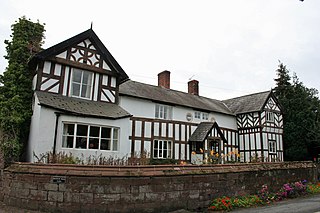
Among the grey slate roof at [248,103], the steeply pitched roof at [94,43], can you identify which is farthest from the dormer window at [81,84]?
the grey slate roof at [248,103]

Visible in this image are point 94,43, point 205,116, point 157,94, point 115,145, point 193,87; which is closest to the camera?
point 115,145

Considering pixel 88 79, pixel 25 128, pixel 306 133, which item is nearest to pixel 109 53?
pixel 88 79

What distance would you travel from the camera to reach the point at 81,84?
16.1 meters

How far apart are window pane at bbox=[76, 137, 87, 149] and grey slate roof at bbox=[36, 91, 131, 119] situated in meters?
1.39

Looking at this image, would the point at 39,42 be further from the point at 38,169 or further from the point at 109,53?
the point at 38,169

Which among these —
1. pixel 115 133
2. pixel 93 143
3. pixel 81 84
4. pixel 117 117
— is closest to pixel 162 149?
pixel 115 133

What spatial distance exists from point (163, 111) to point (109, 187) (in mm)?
14316

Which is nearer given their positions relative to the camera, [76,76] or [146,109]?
[76,76]

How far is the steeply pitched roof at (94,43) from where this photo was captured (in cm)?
1470

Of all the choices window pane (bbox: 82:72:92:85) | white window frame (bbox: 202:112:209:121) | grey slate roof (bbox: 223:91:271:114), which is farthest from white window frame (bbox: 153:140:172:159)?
Answer: grey slate roof (bbox: 223:91:271:114)

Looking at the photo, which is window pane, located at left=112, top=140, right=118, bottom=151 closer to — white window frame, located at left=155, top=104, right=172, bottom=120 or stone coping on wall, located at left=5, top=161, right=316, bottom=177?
stone coping on wall, located at left=5, top=161, right=316, bottom=177

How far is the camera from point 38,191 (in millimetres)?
8555

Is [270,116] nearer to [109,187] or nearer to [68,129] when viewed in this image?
[68,129]

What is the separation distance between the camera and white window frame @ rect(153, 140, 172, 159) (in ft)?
69.0
